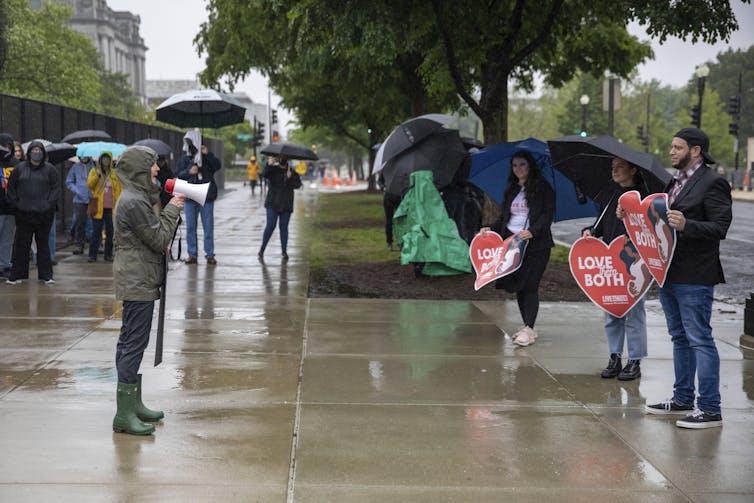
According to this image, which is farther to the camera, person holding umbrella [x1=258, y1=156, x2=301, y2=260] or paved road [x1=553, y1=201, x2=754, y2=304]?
person holding umbrella [x1=258, y1=156, x2=301, y2=260]

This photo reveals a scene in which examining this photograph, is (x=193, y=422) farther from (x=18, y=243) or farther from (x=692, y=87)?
(x=692, y=87)

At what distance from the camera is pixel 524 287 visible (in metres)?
8.71

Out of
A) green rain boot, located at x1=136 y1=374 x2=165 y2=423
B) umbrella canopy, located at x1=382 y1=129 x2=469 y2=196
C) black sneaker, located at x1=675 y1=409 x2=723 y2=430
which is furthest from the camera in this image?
umbrella canopy, located at x1=382 y1=129 x2=469 y2=196

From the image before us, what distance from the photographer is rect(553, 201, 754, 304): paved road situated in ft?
42.3

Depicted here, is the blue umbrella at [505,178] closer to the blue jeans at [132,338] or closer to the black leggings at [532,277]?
the black leggings at [532,277]

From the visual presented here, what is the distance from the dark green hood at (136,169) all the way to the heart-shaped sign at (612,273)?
3586 mm

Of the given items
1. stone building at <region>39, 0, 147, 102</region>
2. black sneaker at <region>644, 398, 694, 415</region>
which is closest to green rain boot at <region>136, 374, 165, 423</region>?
black sneaker at <region>644, 398, 694, 415</region>

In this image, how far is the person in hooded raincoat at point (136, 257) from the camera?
18.6 feet

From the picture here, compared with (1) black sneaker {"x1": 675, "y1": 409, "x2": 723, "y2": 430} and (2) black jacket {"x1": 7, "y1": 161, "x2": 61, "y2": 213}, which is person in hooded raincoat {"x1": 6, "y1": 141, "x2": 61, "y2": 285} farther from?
(1) black sneaker {"x1": 675, "y1": 409, "x2": 723, "y2": 430}

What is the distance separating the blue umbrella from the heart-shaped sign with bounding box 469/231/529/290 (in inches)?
31.8

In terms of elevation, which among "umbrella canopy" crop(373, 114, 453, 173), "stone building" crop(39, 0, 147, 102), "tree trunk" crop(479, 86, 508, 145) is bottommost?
"umbrella canopy" crop(373, 114, 453, 173)

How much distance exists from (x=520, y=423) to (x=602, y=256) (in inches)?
76.9

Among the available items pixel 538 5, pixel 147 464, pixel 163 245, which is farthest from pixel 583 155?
pixel 538 5

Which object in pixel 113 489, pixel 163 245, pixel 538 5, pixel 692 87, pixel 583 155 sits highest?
pixel 692 87
